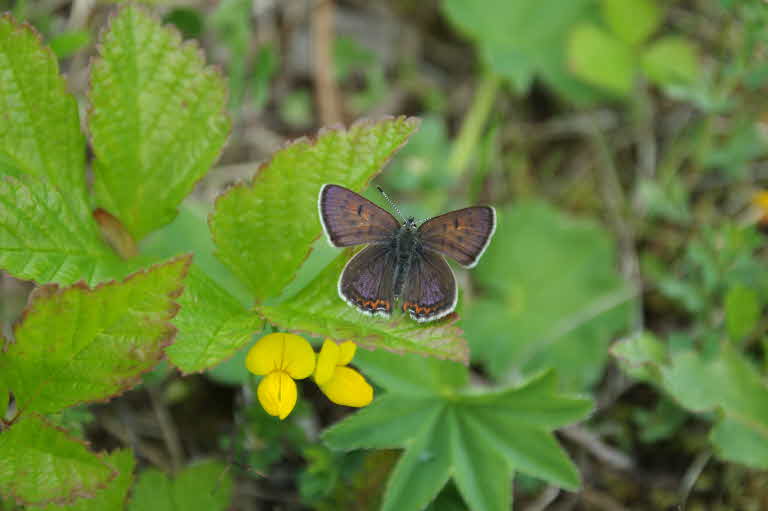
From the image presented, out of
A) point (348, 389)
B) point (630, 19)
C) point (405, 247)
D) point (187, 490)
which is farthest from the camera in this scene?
point (630, 19)

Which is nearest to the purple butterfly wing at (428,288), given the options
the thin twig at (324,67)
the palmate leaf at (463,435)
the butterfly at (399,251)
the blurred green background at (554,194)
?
the butterfly at (399,251)

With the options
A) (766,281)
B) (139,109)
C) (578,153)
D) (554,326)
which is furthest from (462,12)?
(139,109)

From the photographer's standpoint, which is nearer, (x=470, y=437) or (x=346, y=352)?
(x=346, y=352)

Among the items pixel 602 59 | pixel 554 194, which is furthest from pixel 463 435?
pixel 602 59

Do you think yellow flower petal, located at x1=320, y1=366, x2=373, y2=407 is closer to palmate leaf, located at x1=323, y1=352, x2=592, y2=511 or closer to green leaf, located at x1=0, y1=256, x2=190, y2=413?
palmate leaf, located at x1=323, y1=352, x2=592, y2=511

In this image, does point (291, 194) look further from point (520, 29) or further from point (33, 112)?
point (520, 29)

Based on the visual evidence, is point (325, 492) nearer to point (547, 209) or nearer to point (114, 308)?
point (114, 308)
